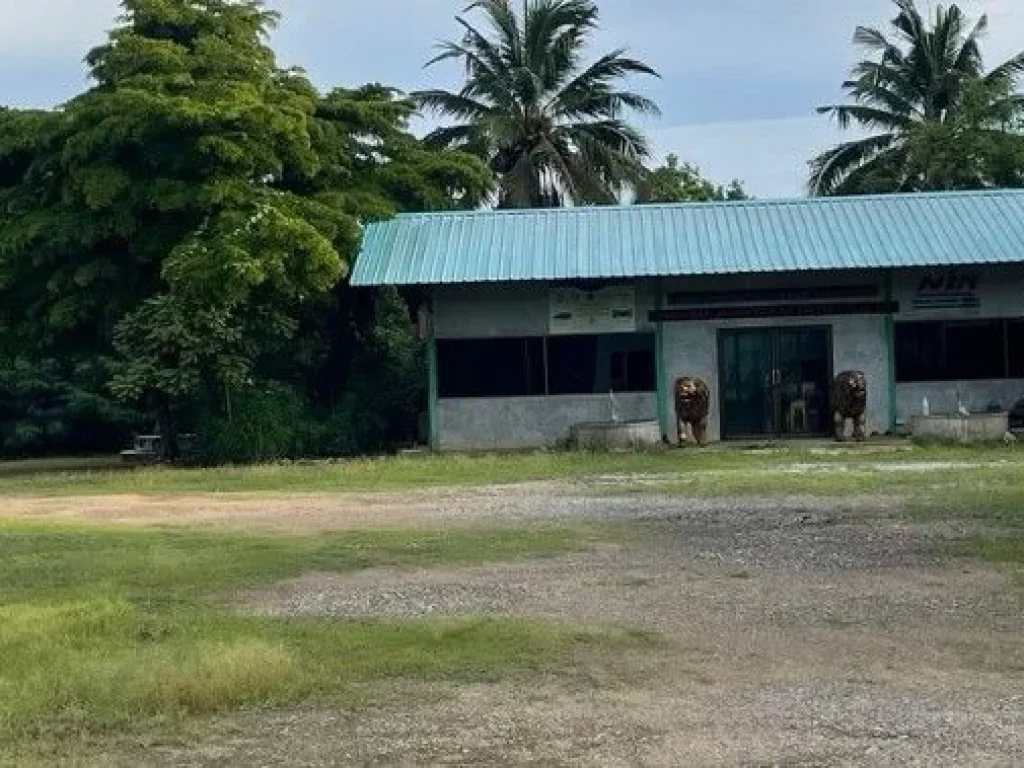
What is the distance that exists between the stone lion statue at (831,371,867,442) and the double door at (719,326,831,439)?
2.91ft

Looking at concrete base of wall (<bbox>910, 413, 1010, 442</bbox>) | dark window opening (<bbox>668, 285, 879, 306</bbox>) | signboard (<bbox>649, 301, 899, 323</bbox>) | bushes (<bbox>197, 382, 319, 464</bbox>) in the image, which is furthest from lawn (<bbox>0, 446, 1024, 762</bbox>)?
dark window opening (<bbox>668, 285, 879, 306</bbox>)

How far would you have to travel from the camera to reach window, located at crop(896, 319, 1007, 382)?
2556 centimetres

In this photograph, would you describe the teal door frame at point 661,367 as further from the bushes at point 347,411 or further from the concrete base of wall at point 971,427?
the bushes at point 347,411

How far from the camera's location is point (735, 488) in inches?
676

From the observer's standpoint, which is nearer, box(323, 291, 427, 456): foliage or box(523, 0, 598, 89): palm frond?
box(323, 291, 427, 456): foliage

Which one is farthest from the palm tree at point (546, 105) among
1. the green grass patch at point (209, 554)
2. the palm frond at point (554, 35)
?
the green grass patch at point (209, 554)

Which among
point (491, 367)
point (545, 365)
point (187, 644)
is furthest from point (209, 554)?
point (545, 365)

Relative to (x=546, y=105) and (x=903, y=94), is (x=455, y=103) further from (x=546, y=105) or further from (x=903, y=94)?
(x=903, y=94)

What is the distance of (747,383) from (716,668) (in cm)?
1865

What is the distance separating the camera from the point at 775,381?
84.7 feet

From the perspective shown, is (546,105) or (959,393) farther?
(546,105)

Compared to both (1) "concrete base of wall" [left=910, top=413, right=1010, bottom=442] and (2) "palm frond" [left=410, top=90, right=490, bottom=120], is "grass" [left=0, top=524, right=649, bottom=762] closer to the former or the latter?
(1) "concrete base of wall" [left=910, top=413, right=1010, bottom=442]

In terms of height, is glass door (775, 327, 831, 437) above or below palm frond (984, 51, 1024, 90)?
below

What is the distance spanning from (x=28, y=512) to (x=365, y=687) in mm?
11312
